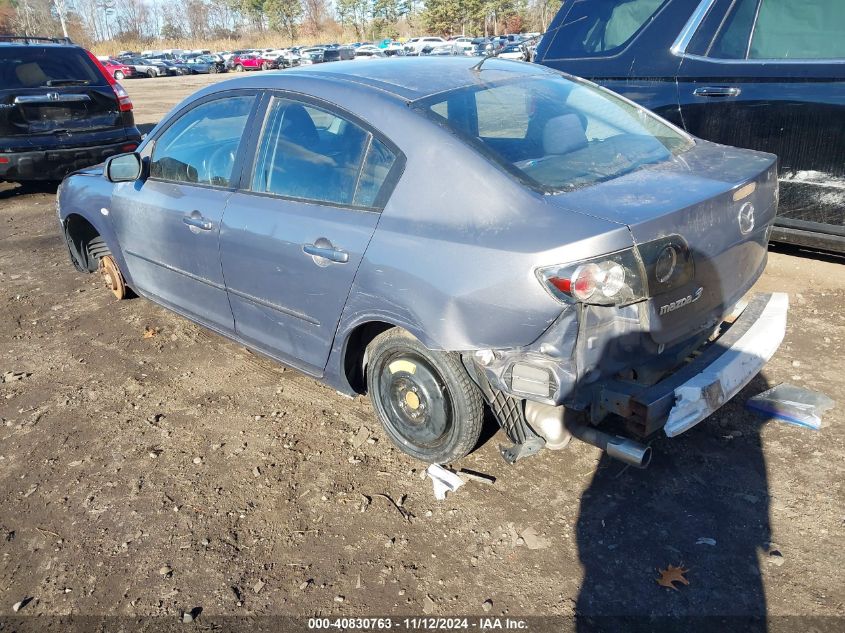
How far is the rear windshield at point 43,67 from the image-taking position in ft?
25.9

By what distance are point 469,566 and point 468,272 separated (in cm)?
113

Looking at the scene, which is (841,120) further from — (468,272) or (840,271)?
(468,272)

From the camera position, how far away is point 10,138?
25.8ft

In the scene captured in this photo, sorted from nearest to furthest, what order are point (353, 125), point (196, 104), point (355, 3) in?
1. point (353, 125)
2. point (196, 104)
3. point (355, 3)

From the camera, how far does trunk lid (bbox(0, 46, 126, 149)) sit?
7.83 metres

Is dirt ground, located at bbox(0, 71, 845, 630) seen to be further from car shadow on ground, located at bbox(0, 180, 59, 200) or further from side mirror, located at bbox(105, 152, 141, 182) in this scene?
car shadow on ground, located at bbox(0, 180, 59, 200)

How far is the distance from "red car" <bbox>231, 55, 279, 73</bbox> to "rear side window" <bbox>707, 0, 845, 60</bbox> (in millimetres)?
49439

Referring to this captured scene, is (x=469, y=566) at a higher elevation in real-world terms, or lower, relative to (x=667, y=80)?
lower

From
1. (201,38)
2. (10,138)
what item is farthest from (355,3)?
(10,138)

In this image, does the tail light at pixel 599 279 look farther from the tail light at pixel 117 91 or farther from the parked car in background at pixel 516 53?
the tail light at pixel 117 91

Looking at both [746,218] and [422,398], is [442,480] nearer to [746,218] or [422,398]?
[422,398]

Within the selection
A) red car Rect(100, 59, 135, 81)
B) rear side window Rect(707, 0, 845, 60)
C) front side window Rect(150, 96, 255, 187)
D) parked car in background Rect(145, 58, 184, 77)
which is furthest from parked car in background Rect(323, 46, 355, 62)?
red car Rect(100, 59, 135, 81)

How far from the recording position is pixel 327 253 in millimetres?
3002

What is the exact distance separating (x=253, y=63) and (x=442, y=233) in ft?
172
